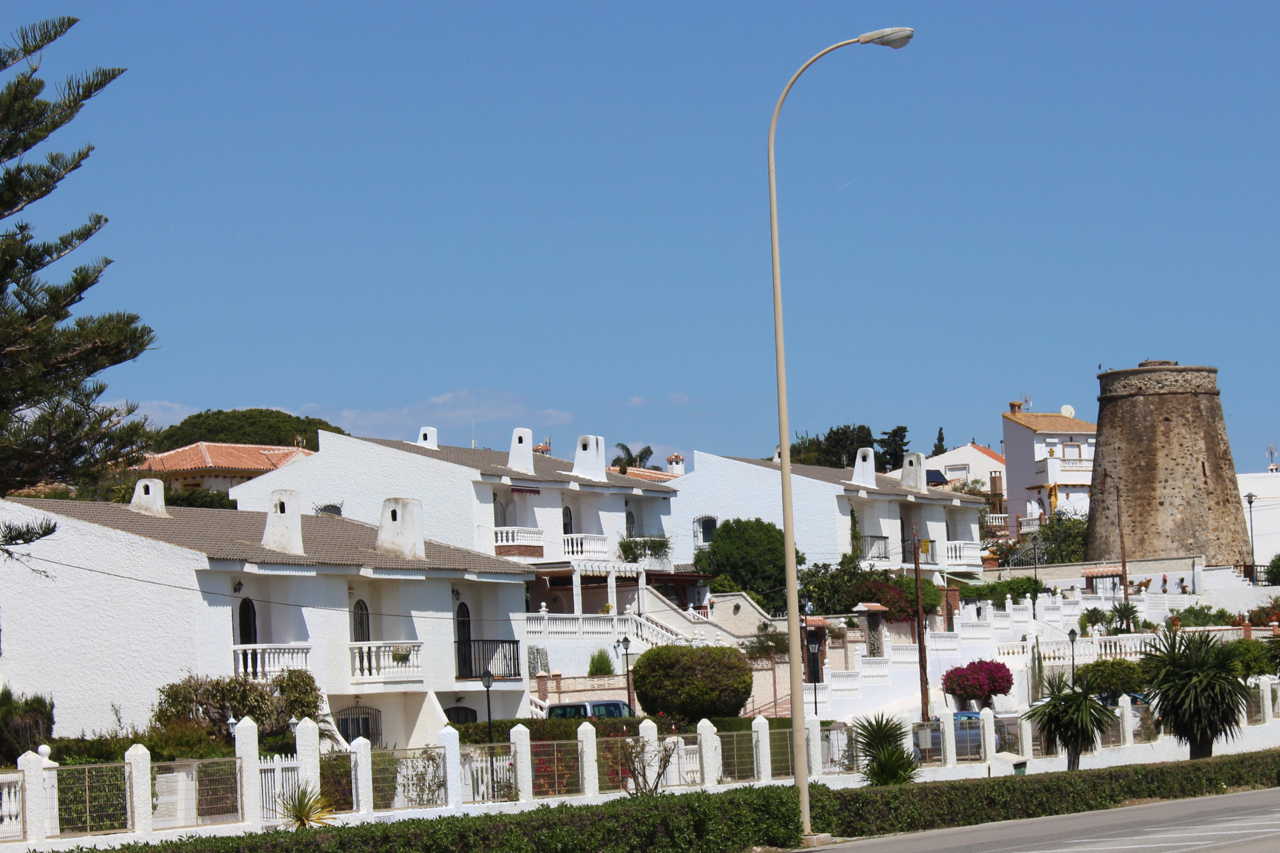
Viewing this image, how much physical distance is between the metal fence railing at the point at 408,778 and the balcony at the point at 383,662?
10.2 metres

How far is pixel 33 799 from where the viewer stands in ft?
63.3

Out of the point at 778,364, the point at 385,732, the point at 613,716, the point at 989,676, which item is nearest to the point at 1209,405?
the point at 989,676

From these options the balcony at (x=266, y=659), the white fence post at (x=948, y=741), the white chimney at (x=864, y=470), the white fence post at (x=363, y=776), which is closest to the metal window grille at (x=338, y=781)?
the white fence post at (x=363, y=776)

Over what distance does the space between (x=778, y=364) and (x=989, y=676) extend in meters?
24.8

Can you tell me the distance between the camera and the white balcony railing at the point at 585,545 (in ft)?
157

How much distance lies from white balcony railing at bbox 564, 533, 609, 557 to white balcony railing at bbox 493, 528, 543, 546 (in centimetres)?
143

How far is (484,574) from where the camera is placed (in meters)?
38.2

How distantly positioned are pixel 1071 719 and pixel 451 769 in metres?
14.8

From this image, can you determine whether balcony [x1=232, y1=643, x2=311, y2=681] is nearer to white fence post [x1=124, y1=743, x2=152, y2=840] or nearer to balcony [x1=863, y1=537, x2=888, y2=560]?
white fence post [x1=124, y1=743, x2=152, y2=840]

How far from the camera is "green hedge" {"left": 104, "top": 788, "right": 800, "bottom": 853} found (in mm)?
16922

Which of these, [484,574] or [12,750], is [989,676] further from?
[12,750]

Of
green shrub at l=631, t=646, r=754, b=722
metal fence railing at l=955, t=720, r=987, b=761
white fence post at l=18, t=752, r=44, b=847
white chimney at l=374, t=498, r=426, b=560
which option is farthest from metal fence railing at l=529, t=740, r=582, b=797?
white chimney at l=374, t=498, r=426, b=560

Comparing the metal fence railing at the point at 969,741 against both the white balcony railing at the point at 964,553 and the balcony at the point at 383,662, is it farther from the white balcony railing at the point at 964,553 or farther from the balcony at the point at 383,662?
the white balcony railing at the point at 964,553

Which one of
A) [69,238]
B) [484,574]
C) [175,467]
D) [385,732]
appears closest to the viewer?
[69,238]
